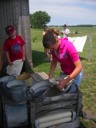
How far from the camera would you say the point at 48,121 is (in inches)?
150

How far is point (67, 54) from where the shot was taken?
4.04m

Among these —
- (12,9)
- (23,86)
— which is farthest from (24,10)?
(23,86)

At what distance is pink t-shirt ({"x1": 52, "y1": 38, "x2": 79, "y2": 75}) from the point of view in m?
3.96

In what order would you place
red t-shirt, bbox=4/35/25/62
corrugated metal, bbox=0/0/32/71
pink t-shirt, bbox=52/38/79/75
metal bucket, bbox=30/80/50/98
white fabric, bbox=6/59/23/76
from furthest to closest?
1. corrugated metal, bbox=0/0/32/71
2. red t-shirt, bbox=4/35/25/62
3. white fabric, bbox=6/59/23/76
4. pink t-shirt, bbox=52/38/79/75
5. metal bucket, bbox=30/80/50/98

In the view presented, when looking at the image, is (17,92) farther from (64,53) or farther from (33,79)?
(33,79)

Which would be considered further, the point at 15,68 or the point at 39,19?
the point at 39,19

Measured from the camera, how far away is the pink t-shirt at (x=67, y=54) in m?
3.96

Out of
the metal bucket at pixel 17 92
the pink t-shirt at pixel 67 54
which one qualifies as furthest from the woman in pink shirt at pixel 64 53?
the metal bucket at pixel 17 92

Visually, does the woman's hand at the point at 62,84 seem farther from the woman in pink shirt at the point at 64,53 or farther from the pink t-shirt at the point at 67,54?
the pink t-shirt at the point at 67,54

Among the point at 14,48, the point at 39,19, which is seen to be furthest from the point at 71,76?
the point at 39,19

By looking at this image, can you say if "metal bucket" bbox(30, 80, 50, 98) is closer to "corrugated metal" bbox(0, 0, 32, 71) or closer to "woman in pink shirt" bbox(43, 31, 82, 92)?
"woman in pink shirt" bbox(43, 31, 82, 92)

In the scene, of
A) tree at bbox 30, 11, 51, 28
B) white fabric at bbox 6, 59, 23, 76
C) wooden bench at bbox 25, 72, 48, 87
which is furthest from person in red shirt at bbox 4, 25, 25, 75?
tree at bbox 30, 11, 51, 28

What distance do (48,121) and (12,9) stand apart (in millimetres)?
6563

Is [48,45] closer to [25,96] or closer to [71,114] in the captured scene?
[25,96]
